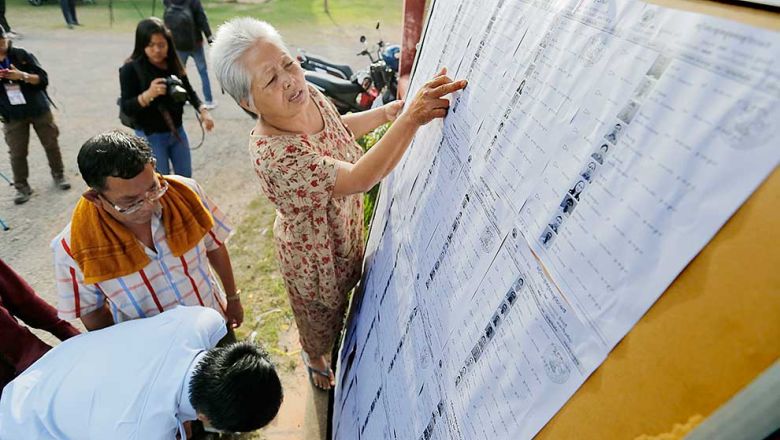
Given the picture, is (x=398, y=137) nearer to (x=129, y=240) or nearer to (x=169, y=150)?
(x=129, y=240)

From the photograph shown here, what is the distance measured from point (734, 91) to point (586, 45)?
0.30 m

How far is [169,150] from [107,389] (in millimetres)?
2451

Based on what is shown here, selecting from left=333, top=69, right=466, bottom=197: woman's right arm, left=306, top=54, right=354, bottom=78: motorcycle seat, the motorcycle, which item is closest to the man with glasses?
left=333, top=69, right=466, bottom=197: woman's right arm

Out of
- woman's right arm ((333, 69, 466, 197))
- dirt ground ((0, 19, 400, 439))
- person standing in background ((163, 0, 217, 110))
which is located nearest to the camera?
woman's right arm ((333, 69, 466, 197))

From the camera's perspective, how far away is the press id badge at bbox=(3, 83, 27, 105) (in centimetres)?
346

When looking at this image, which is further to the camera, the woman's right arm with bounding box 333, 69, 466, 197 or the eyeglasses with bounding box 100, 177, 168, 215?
the eyeglasses with bounding box 100, 177, 168, 215

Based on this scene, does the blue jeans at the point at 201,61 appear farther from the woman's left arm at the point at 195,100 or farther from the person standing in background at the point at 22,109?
the woman's left arm at the point at 195,100

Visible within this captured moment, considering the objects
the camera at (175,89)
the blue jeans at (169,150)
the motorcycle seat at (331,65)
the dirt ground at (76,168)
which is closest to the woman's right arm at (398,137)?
the dirt ground at (76,168)

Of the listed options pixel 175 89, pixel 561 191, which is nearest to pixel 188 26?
pixel 175 89

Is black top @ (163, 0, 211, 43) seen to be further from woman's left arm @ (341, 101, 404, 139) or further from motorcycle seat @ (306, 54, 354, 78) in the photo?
woman's left arm @ (341, 101, 404, 139)

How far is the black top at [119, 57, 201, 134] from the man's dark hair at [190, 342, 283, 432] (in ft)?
7.70

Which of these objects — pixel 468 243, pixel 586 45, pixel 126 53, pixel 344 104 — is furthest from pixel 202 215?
pixel 126 53

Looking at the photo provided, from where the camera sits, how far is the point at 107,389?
138cm

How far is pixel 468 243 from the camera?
3.15ft
